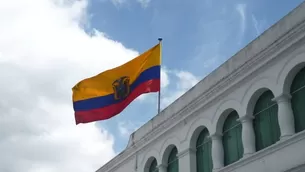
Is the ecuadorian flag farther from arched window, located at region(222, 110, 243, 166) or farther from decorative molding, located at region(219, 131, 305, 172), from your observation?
decorative molding, located at region(219, 131, 305, 172)

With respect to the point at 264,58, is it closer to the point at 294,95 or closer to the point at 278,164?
the point at 294,95

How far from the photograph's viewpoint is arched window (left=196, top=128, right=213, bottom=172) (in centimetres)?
1761

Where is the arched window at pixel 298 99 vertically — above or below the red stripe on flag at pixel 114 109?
below

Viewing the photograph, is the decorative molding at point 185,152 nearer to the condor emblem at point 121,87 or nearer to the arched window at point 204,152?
the arched window at point 204,152

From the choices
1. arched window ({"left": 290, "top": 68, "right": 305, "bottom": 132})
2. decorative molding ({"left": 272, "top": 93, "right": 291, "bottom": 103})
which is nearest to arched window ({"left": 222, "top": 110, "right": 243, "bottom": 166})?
decorative molding ({"left": 272, "top": 93, "right": 291, "bottom": 103})

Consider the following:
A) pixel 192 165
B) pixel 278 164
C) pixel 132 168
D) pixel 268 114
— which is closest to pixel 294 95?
pixel 268 114

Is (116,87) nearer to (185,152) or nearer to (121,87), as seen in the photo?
(121,87)

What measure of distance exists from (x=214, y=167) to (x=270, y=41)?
176 inches

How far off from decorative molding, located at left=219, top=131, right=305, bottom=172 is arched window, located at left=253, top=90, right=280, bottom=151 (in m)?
0.46

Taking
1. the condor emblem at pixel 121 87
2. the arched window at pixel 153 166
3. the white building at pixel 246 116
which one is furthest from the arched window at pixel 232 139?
the condor emblem at pixel 121 87

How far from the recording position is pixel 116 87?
21.9 m

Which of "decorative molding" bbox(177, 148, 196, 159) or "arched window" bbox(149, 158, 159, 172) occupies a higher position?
"arched window" bbox(149, 158, 159, 172)

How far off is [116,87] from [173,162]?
4472mm

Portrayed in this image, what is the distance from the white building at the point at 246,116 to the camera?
1451 cm
